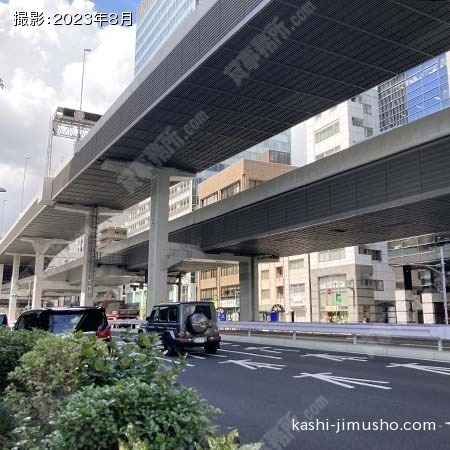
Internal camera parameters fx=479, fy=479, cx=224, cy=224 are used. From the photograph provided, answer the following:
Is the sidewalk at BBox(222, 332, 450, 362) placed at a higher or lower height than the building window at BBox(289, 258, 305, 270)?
lower

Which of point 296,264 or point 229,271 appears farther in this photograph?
point 229,271

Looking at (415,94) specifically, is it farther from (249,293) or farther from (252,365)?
(252,365)

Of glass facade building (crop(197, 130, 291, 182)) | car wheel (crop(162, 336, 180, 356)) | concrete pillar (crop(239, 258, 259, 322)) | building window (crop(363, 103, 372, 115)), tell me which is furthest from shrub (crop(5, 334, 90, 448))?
glass facade building (crop(197, 130, 291, 182))

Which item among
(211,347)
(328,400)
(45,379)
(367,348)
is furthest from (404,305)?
(45,379)

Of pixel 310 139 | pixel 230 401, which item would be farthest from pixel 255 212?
pixel 310 139

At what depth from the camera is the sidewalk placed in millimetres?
15773

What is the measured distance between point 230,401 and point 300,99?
1691cm

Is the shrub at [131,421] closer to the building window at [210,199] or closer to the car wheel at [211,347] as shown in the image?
the car wheel at [211,347]

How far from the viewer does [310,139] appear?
6544 cm

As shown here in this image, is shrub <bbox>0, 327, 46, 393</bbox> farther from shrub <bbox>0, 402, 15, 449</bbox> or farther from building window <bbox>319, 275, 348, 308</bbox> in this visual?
building window <bbox>319, 275, 348, 308</bbox>

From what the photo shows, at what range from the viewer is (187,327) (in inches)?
668

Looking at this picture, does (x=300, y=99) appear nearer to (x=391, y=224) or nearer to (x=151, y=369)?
(x=391, y=224)

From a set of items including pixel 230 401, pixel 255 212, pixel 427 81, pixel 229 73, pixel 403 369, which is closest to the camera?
pixel 230 401

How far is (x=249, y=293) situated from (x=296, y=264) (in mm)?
27433
